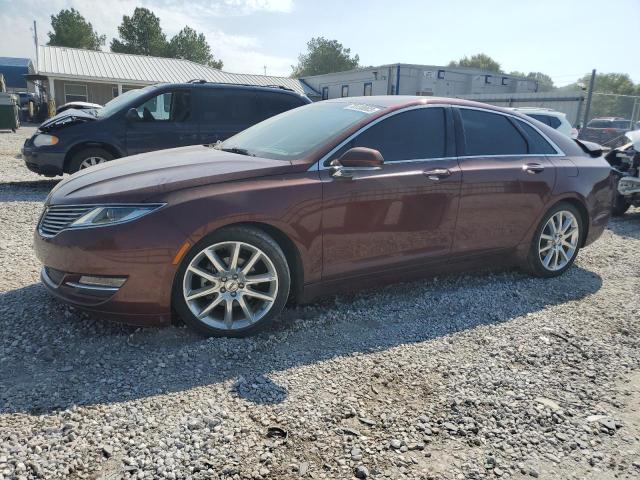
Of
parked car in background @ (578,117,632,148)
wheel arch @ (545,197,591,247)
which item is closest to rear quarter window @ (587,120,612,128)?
parked car in background @ (578,117,632,148)

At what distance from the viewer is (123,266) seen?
3004 mm

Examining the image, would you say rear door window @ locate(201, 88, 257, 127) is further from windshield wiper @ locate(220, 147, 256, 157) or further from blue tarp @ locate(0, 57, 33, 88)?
blue tarp @ locate(0, 57, 33, 88)

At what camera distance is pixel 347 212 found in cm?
357

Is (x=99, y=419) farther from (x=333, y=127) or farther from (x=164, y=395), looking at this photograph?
(x=333, y=127)

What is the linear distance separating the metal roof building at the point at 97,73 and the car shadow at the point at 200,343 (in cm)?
2542

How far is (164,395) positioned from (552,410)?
2135 mm

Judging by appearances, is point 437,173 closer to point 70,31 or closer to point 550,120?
point 550,120

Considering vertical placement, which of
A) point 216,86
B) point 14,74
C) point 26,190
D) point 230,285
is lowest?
point 26,190

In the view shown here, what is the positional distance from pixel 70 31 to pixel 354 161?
78442mm

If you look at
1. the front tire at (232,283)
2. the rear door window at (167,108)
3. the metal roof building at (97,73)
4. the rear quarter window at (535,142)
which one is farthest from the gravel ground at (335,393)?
the metal roof building at (97,73)

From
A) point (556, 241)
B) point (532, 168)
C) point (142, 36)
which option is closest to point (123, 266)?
point (532, 168)

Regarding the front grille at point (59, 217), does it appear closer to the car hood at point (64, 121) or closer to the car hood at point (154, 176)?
the car hood at point (154, 176)

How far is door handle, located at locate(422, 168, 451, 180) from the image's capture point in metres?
3.94

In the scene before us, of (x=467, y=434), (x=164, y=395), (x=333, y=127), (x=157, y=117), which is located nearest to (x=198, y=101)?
(x=157, y=117)
